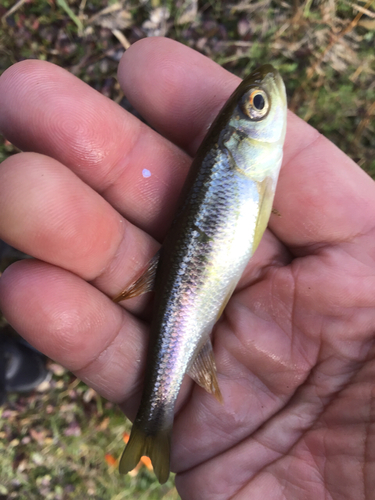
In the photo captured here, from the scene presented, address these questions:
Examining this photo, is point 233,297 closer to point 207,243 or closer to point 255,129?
point 207,243

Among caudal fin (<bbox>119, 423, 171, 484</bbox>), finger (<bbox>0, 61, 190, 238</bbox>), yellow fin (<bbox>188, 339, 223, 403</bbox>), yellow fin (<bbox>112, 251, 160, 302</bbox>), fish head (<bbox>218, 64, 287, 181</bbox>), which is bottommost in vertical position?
caudal fin (<bbox>119, 423, 171, 484</bbox>)

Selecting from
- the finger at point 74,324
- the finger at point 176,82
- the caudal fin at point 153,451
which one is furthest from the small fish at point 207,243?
the finger at point 176,82

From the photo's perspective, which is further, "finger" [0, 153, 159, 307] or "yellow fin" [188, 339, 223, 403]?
"yellow fin" [188, 339, 223, 403]

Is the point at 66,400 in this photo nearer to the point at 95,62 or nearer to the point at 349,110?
the point at 95,62

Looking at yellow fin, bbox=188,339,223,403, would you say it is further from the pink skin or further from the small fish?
the pink skin

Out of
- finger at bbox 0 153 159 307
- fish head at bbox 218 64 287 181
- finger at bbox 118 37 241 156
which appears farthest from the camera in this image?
finger at bbox 118 37 241 156

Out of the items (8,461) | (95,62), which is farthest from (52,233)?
(8,461)

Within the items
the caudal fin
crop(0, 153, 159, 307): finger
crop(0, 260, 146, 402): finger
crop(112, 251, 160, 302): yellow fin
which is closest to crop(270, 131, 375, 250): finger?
crop(112, 251, 160, 302): yellow fin

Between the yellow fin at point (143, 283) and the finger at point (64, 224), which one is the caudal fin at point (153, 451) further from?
the finger at point (64, 224)
